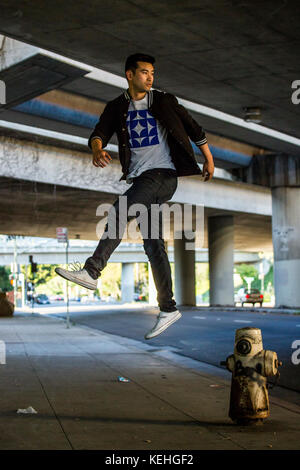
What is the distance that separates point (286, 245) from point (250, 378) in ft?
109

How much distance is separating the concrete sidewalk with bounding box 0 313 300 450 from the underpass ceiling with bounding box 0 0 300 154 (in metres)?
4.86

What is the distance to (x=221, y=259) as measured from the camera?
49.4 metres

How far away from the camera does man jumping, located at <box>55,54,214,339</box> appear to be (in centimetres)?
491

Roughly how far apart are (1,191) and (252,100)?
20.9m

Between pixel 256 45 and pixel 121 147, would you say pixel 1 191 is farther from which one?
pixel 121 147

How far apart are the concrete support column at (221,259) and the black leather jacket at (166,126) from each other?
141 feet

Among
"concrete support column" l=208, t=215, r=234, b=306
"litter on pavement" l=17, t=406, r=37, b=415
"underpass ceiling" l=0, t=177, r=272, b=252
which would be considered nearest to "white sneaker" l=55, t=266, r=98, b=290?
"litter on pavement" l=17, t=406, r=37, b=415

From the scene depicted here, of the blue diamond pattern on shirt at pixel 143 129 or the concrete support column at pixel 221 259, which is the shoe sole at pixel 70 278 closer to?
the blue diamond pattern on shirt at pixel 143 129

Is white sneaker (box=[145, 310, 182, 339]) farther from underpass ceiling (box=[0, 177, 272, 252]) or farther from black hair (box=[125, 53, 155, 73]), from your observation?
underpass ceiling (box=[0, 177, 272, 252])

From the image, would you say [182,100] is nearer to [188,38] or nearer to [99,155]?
[188,38]

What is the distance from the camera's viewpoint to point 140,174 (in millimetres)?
5051

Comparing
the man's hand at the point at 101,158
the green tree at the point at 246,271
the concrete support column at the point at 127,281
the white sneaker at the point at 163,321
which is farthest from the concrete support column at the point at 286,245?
the green tree at the point at 246,271

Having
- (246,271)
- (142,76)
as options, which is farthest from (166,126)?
(246,271)
